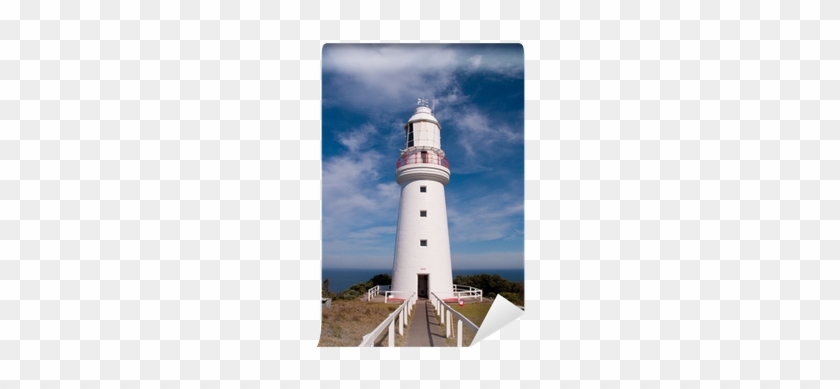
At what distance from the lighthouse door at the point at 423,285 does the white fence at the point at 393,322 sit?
0.10 meters

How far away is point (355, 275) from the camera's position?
2629 mm

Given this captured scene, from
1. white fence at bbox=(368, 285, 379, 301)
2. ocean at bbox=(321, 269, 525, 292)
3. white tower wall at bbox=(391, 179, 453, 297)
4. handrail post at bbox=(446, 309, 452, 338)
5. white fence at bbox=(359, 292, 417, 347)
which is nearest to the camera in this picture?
white fence at bbox=(359, 292, 417, 347)

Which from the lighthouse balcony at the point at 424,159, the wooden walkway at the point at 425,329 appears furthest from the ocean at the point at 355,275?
the lighthouse balcony at the point at 424,159

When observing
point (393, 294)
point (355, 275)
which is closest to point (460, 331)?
point (393, 294)

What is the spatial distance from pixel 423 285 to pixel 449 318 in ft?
1.85

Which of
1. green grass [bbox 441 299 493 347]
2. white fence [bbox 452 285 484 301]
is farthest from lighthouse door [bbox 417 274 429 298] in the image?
green grass [bbox 441 299 493 347]

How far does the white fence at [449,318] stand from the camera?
2.45 meters

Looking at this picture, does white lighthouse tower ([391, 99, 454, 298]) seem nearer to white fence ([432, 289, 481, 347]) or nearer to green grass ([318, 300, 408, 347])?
white fence ([432, 289, 481, 347])

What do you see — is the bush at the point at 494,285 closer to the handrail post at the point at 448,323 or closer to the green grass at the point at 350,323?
the handrail post at the point at 448,323

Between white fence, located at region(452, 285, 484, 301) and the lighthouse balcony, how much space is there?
107 cm

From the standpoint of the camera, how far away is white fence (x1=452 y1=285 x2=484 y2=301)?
8.68 ft

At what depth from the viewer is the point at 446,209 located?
9.69 ft

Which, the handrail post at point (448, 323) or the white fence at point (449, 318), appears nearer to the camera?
the white fence at point (449, 318)

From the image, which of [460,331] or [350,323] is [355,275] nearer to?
[350,323]
